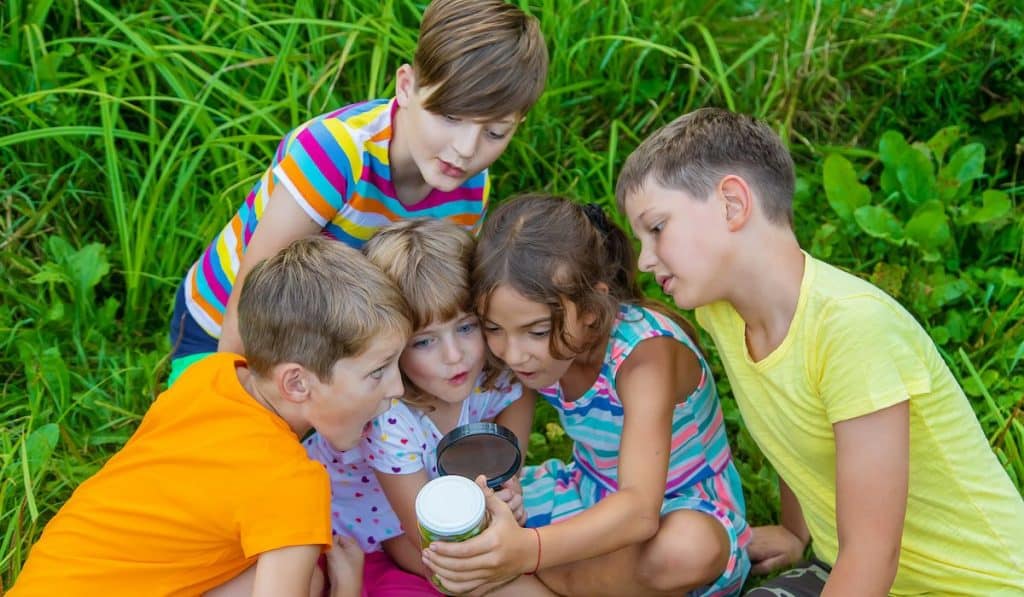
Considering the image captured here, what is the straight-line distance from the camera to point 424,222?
236 centimetres

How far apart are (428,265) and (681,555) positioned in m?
0.77

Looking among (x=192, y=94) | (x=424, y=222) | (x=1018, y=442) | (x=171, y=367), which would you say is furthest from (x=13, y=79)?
(x=1018, y=442)

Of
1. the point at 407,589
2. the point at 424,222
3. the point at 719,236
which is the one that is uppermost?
the point at 719,236

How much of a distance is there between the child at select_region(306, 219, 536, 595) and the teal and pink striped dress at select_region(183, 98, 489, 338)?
0.83 ft

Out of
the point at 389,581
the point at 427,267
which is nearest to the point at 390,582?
the point at 389,581

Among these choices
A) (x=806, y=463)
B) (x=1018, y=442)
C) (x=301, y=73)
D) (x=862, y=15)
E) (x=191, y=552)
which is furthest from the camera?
(x=862, y=15)

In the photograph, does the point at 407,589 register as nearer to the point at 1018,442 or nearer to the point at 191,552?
the point at 191,552

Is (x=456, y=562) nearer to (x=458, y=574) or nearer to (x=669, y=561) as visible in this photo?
(x=458, y=574)

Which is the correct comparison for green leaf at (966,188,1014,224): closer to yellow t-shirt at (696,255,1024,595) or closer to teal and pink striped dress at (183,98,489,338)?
yellow t-shirt at (696,255,1024,595)

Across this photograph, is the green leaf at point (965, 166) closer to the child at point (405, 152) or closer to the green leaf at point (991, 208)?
the green leaf at point (991, 208)

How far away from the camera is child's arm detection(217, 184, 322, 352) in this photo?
2496 mm

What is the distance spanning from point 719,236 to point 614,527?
59 cm

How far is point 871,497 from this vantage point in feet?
6.59

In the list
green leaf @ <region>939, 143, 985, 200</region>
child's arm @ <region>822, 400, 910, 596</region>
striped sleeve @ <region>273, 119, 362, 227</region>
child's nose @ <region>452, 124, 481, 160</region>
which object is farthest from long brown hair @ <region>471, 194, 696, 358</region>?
green leaf @ <region>939, 143, 985, 200</region>
